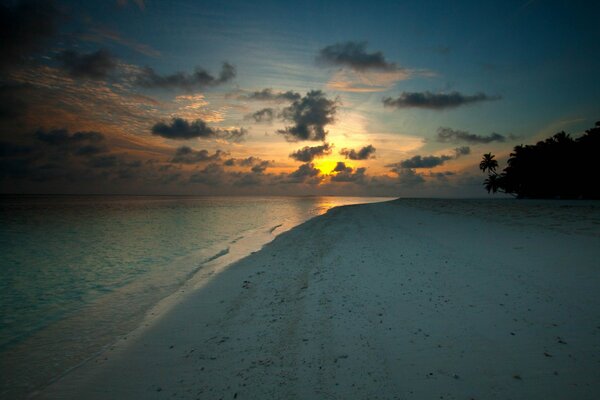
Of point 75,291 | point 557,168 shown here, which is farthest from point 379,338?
point 557,168

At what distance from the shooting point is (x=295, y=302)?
7.58 meters

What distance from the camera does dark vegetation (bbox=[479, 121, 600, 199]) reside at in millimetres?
44625

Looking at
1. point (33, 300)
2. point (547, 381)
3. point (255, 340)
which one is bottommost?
point (33, 300)

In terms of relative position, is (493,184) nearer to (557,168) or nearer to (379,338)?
(557,168)

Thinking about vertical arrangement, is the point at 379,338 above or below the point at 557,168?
below

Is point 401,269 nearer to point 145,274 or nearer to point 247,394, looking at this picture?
point 247,394

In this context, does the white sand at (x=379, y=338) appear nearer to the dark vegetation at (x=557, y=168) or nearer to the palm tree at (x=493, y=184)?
the dark vegetation at (x=557, y=168)

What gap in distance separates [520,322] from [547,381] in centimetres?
188

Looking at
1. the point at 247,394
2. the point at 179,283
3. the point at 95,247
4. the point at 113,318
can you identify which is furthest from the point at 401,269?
the point at 95,247

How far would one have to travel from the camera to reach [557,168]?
50.4m

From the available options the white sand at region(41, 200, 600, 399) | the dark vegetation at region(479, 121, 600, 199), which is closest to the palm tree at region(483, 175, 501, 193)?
the dark vegetation at region(479, 121, 600, 199)

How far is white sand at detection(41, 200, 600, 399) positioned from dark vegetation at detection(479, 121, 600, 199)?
51.7 meters

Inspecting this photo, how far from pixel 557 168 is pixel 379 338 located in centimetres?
6605

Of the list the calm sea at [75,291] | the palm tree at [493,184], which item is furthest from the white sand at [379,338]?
the palm tree at [493,184]
